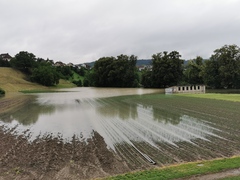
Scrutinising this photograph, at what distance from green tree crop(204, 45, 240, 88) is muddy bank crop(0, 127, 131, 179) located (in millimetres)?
45929

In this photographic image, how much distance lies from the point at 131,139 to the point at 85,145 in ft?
6.05

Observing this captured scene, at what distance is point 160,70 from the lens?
64875 mm

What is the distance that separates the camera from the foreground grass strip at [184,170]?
5.40 metres

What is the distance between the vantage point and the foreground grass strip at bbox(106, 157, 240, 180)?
5.40 m

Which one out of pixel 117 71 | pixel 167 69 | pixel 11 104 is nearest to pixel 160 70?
pixel 167 69

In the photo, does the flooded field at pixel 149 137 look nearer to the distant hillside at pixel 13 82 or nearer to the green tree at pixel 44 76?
the distant hillside at pixel 13 82

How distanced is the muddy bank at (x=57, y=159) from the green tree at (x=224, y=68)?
45.9 m

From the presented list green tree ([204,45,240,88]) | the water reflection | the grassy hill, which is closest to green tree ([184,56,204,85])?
green tree ([204,45,240,88])

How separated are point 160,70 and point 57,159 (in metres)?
59.7

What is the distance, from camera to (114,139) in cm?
949

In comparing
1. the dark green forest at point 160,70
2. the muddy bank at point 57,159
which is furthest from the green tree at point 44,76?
the muddy bank at point 57,159

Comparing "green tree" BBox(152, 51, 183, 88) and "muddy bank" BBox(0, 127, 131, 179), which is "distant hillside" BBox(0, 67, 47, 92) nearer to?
"green tree" BBox(152, 51, 183, 88)

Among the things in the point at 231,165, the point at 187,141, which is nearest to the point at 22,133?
the point at 187,141

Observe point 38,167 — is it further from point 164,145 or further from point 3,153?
point 164,145
